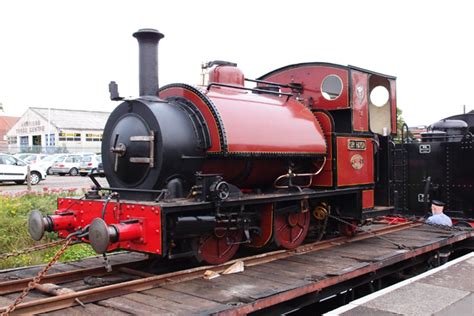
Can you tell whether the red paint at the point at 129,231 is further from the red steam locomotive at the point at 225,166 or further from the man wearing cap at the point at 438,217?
the man wearing cap at the point at 438,217

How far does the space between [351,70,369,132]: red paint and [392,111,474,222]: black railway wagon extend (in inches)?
71.8

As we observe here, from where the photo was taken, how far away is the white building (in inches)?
1912

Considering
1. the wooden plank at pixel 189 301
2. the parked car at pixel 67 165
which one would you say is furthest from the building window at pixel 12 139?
the wooden plank at pixel 189 301

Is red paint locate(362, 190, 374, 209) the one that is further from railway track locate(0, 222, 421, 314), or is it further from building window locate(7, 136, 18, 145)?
building window locate(7, 136, 18, 145)

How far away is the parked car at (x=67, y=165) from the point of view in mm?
31031

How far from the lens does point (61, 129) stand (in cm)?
4822

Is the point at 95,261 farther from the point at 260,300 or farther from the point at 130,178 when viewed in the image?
the point at 260,300

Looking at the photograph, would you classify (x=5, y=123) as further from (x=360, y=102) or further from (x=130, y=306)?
(x=130, y=306)

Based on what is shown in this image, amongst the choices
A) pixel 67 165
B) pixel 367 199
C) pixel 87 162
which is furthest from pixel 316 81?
pixel 67 165

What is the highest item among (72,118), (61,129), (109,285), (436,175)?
(72,118)

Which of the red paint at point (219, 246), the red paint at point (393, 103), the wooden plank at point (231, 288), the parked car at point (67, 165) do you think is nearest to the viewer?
the wooden plank at point (231, 288)

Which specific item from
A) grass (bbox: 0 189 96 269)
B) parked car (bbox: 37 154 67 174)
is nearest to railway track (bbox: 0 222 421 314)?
grass (bbox: 0 189 96 269)

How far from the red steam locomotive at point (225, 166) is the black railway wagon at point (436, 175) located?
230 cm

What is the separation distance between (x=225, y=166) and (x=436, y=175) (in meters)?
5.26
